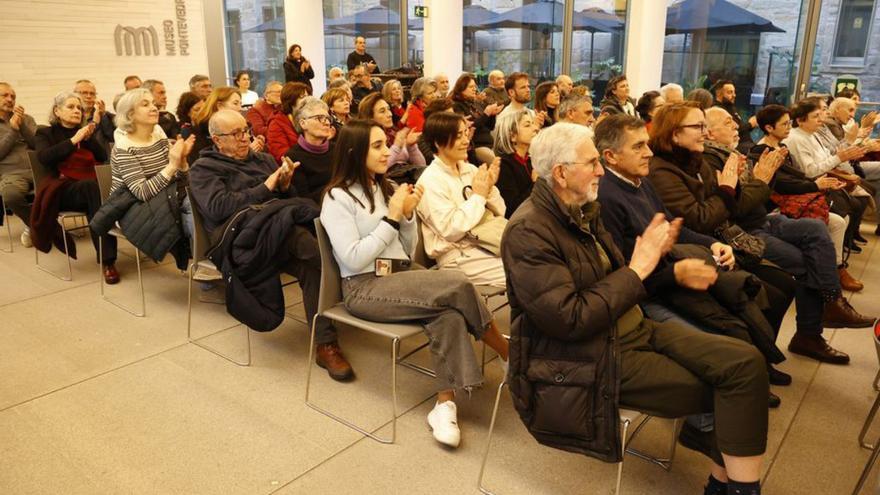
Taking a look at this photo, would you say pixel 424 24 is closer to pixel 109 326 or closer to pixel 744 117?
pixel 744 117

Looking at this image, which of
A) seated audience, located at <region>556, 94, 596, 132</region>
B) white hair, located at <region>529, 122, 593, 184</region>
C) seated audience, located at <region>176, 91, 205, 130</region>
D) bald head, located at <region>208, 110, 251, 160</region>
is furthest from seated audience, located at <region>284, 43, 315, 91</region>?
white hair, located at <region>529, 122, 593, 184</region>

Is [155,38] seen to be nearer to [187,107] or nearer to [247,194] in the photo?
[187,107]

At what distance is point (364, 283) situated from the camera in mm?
2654

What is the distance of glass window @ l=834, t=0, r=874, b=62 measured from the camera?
24.2ft

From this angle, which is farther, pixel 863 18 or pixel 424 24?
pixel 424 24

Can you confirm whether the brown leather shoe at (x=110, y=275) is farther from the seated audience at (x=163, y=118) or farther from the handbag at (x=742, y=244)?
the handbag at (x=742, y=244)

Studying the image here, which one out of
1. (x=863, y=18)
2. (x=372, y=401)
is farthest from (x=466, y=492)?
(x=863, y=18)

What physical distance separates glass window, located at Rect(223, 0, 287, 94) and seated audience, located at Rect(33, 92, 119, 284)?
5.48 meters

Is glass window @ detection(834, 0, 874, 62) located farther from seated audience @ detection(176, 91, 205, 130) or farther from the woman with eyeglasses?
seated audience @ detection(176, 91, 205, 130)

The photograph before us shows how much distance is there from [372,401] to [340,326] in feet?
2.86

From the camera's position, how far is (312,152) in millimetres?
3721

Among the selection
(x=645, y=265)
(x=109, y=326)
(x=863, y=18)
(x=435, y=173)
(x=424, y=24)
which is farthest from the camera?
(x=424, y=24)

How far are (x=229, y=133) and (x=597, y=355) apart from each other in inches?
91.7

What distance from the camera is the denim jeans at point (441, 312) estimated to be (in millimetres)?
2459
